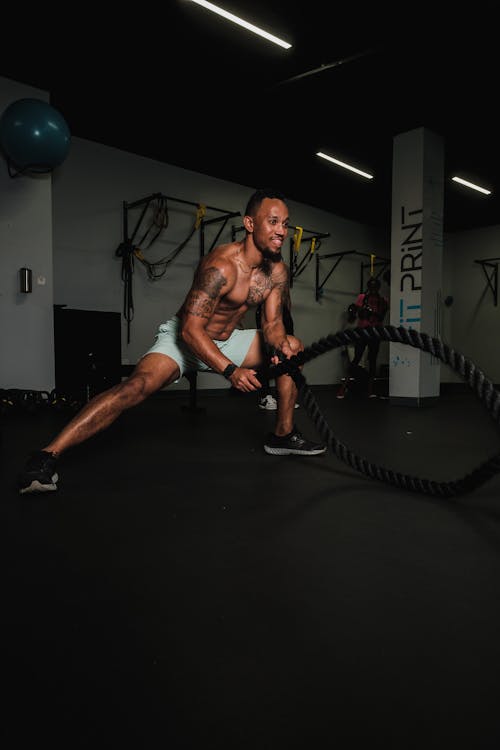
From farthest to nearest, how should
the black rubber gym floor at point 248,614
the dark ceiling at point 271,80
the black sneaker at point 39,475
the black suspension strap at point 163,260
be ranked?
the black suspension strap at point 163,260
the dark ceiling at point 271,80
the black sneaker at point 39,475
the black rubber gym floor at point 248,614

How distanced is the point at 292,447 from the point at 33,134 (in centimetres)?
280

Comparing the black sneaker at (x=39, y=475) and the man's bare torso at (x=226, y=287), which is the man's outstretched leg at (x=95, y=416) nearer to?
the black sneaker at (x=39, y=475)

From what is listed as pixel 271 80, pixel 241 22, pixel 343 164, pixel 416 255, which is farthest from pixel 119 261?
pixel 416 255

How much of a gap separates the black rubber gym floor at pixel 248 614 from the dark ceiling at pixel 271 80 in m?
3.10

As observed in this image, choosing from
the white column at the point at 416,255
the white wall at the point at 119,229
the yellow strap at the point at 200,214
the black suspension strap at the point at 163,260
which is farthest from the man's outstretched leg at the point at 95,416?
the yellow strap at the point at 200,214

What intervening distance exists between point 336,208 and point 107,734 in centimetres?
723

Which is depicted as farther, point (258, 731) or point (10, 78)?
point (10, 78)

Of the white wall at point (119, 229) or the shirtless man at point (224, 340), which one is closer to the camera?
the shirtless man at point (224, 340)

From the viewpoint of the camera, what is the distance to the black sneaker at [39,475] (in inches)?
57.1

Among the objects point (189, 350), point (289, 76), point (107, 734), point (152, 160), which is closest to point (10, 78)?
point (152, 160)

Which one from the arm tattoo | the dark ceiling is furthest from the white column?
the arm tattoo

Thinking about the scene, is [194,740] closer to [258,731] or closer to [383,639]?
[258,731]

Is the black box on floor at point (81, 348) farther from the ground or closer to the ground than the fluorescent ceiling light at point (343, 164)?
closer to the ground

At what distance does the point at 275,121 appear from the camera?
454cm
